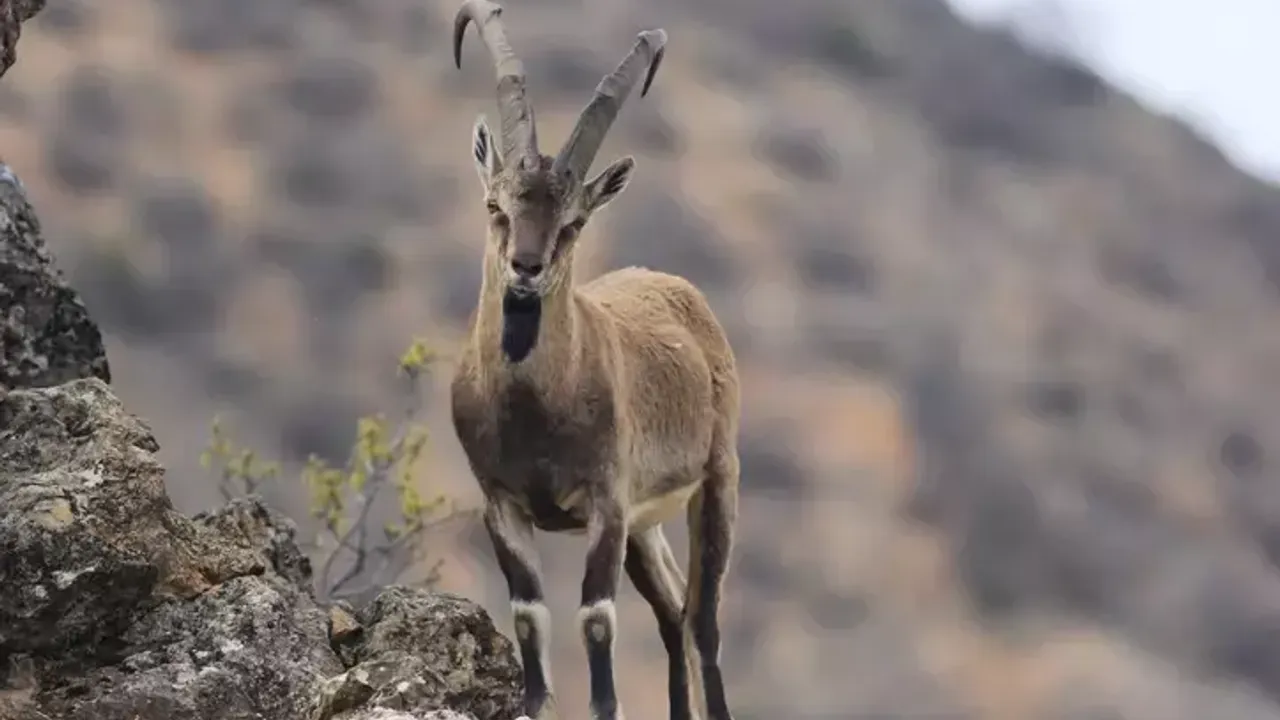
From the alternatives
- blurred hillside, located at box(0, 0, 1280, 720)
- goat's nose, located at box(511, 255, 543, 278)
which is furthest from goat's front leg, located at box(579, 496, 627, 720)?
blurred hillside, located at box(0, 0, 1280, 720)

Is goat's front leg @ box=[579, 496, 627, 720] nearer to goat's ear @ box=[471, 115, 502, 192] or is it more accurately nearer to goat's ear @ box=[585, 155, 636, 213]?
goat's ear @ box=[585, 155, 636, 213]

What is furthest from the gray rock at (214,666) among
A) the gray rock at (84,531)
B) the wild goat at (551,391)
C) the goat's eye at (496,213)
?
the goat's eye at (496,213)

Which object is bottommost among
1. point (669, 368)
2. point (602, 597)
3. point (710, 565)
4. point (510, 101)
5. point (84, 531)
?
point (602, 597)

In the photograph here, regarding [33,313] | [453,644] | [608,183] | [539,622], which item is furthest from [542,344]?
[33,313]

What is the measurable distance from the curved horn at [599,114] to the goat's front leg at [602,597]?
148 centimetres

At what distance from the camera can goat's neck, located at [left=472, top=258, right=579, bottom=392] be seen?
7.25m

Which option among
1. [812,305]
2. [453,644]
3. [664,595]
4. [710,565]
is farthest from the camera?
[812,305]

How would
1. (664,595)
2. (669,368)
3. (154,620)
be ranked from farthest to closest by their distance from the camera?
1. (664,595)
2. (669,368)
3. (154,620)

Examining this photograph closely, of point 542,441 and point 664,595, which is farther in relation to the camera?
point 664,595

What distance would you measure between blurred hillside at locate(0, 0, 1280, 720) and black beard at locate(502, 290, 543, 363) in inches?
741

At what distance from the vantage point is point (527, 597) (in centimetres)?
739

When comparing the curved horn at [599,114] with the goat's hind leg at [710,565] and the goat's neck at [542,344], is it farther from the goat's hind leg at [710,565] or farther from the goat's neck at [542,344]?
the goat's hind leg at [710,565]

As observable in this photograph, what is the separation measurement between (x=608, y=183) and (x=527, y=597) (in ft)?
6.13

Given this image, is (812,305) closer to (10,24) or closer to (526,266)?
(10,24)
